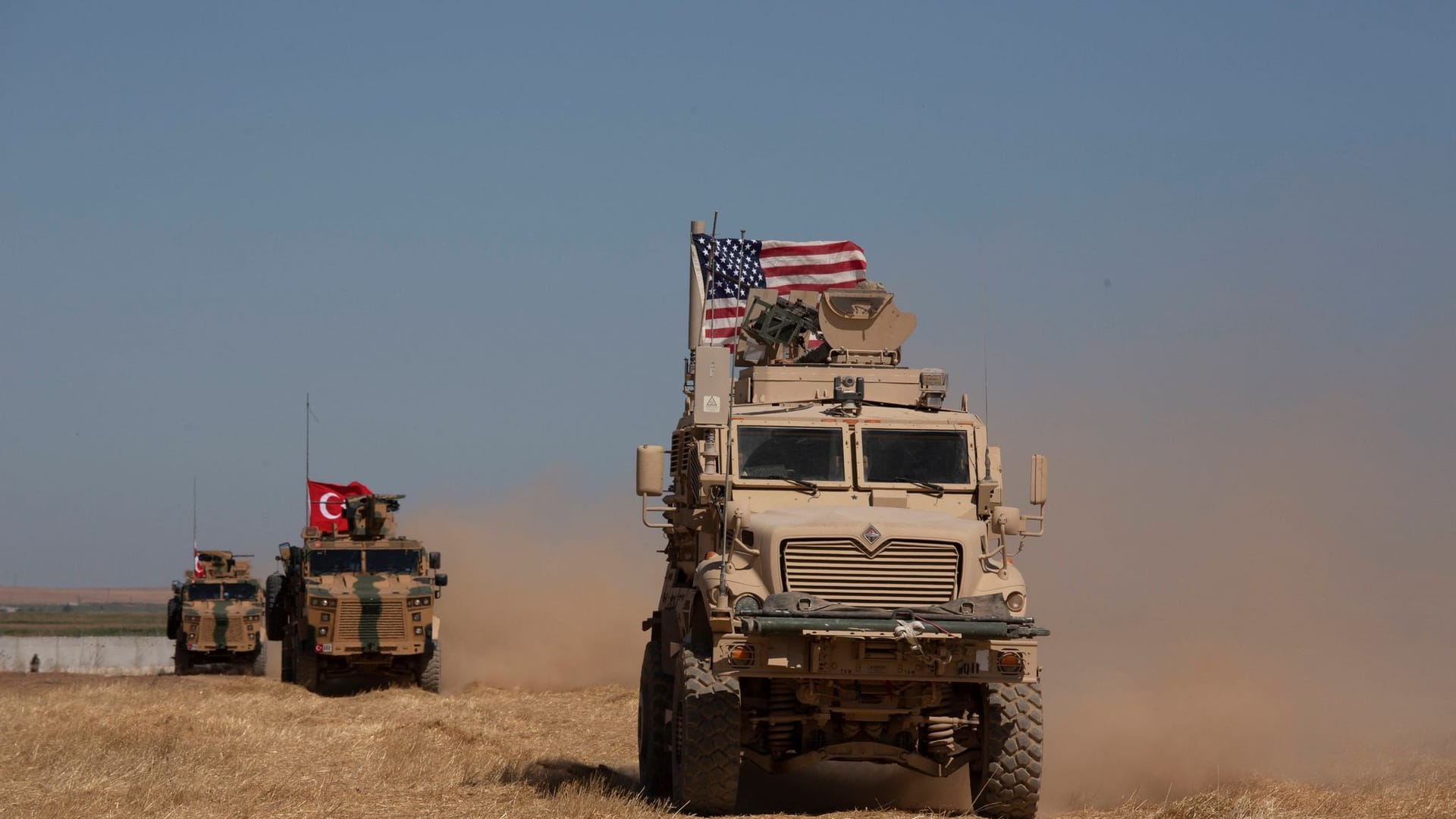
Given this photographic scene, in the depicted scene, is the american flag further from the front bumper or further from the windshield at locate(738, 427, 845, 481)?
the front bumper

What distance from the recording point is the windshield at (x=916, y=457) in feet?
46.0

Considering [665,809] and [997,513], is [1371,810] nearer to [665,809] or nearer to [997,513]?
[997,513]

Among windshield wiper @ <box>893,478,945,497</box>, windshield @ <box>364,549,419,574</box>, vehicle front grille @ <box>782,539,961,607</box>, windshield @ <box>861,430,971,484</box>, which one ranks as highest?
windshield @ <box>861,430,971,484</box>

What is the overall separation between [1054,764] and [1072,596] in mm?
6370

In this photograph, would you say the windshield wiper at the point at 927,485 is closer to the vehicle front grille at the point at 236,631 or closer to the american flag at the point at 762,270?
the american flag at the point at 762,270

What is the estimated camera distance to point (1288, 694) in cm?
1722

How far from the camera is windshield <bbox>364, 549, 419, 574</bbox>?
3048 centimetres

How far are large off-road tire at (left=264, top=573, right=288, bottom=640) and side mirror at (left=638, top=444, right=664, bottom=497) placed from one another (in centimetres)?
2201

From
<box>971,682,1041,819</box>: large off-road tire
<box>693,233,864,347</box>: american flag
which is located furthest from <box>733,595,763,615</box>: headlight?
<box>693,233,864,347</box>: american flag

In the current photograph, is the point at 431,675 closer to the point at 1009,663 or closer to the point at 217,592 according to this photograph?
the point at 217,592

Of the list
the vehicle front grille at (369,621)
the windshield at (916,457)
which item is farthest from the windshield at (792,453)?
the vehicle front grille at (369,621)

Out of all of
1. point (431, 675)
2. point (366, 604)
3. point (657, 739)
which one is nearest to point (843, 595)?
point (657, 739)

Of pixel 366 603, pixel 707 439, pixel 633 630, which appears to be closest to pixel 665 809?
pixel 707 439

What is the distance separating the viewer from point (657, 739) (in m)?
14.9
